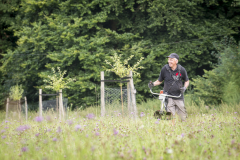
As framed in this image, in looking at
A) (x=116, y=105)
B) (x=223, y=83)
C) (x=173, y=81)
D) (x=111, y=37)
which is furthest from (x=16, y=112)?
(x=173, y=81)

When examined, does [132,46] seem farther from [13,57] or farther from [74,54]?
[13,57]

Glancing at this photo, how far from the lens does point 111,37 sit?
16469 mm

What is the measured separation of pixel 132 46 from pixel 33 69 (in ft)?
26.0

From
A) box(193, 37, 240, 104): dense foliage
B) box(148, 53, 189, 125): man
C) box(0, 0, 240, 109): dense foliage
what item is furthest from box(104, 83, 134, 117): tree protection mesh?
box(0, 0, 240, 109): dense foliage

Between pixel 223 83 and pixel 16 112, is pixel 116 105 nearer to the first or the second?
pixel 223 83

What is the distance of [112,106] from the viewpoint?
762cm

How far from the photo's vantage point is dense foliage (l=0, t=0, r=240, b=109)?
1530cm

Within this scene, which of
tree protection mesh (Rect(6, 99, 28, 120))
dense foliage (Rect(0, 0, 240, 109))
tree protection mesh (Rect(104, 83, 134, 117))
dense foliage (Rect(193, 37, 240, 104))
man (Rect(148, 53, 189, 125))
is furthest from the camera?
dense foliage (Rect(0, 0, 240, 109))

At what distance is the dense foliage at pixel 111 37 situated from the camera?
15305 millimetres

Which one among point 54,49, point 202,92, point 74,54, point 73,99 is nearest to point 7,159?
point 202,92

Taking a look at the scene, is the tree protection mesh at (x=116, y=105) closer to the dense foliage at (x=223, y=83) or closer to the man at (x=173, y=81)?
the man at (x=173, y=81)

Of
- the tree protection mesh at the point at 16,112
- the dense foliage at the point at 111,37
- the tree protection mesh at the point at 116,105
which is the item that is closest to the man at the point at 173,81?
the tree protection mesh at the point at 116,105

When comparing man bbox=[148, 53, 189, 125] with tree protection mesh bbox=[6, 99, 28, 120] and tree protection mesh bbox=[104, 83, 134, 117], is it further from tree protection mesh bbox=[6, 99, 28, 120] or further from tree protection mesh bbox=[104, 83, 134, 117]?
tree protection mesh bbox=[6, 99, 28, 120]

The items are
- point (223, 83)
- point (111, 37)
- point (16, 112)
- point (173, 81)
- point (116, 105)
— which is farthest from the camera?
point (111, 37)
